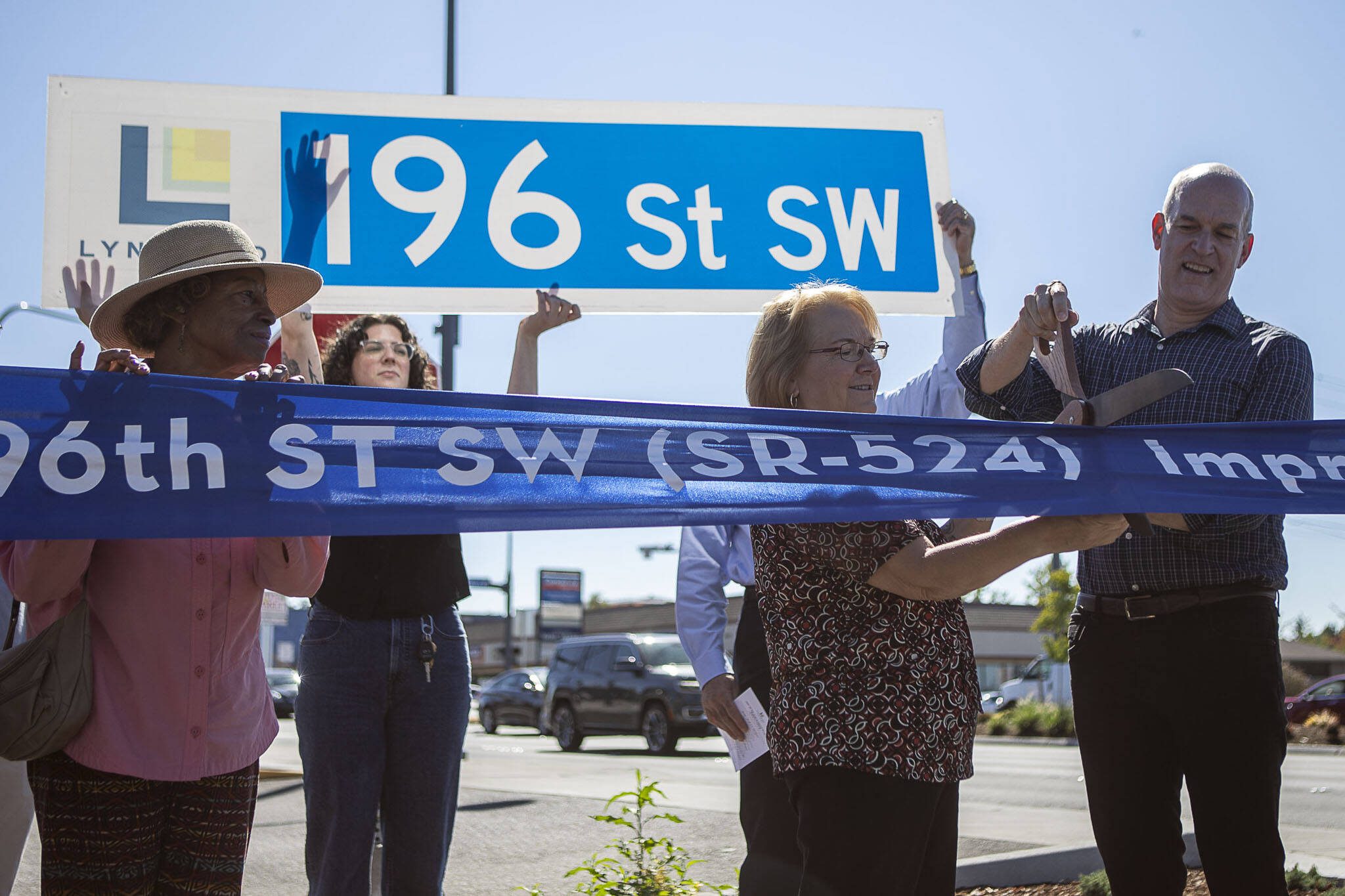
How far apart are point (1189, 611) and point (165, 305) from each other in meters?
2.36

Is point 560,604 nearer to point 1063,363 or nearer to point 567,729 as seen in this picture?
point 567,729

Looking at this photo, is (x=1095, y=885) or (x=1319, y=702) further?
(x=1319, y=702)

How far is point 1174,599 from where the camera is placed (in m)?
2.95

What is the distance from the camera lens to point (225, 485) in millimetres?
2434

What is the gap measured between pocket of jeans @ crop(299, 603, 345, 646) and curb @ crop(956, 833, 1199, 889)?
3.03 metres

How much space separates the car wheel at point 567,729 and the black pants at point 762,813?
60.3ft

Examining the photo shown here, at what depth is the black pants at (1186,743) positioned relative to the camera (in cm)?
280

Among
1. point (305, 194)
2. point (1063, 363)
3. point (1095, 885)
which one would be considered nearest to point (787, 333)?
point (1063, 363)

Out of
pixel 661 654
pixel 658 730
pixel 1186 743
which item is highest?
pixel 1186 743

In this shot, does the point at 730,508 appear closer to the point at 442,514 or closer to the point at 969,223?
the point at 442,514

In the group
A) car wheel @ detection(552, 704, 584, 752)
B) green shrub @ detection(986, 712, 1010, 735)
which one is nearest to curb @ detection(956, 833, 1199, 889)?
car wheel @ detection(552, 704, 584, 752)

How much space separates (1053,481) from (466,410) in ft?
4.00

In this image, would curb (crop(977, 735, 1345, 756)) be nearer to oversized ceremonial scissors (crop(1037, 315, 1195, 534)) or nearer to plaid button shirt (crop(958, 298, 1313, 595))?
plaid button shirt (crop(958, 298, 1313, 595))

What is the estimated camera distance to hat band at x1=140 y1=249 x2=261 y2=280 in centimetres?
270
